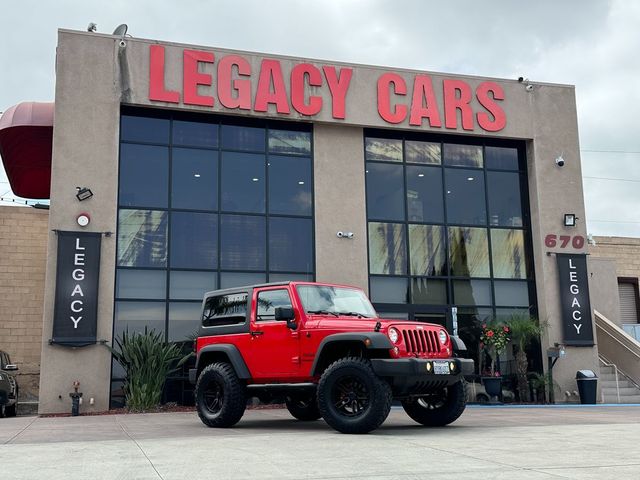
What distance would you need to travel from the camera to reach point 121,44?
16.2 m

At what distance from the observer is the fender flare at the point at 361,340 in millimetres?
9008

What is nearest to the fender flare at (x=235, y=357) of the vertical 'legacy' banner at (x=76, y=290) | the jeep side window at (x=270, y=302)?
the jeep side window at (x=270, y=302)

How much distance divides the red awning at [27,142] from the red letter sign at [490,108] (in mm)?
10765

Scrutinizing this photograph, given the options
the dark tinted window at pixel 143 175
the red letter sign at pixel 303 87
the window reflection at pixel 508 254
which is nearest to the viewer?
the dark tinted window at pixel 143 175

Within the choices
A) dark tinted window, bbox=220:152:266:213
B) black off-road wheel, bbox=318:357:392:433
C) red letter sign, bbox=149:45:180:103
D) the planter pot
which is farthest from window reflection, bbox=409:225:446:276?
black off-road wheel, bbox=318:357:392:433

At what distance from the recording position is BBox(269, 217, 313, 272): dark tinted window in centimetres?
1706

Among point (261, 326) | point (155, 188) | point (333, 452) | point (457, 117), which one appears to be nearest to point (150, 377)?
point (155, 188)

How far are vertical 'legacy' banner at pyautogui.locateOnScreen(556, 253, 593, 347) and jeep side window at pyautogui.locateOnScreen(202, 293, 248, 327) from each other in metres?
10.4

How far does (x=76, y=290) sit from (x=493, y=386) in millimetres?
9690

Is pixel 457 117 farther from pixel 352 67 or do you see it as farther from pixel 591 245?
pixel 591 245

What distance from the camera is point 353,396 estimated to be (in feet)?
30.1

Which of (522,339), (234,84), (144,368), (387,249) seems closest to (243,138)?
(234,84)

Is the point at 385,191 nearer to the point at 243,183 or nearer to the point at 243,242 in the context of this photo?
the point at 243,183

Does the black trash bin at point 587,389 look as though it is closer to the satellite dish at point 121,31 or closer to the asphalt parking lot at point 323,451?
the asphalt parking lot at point 323,451
